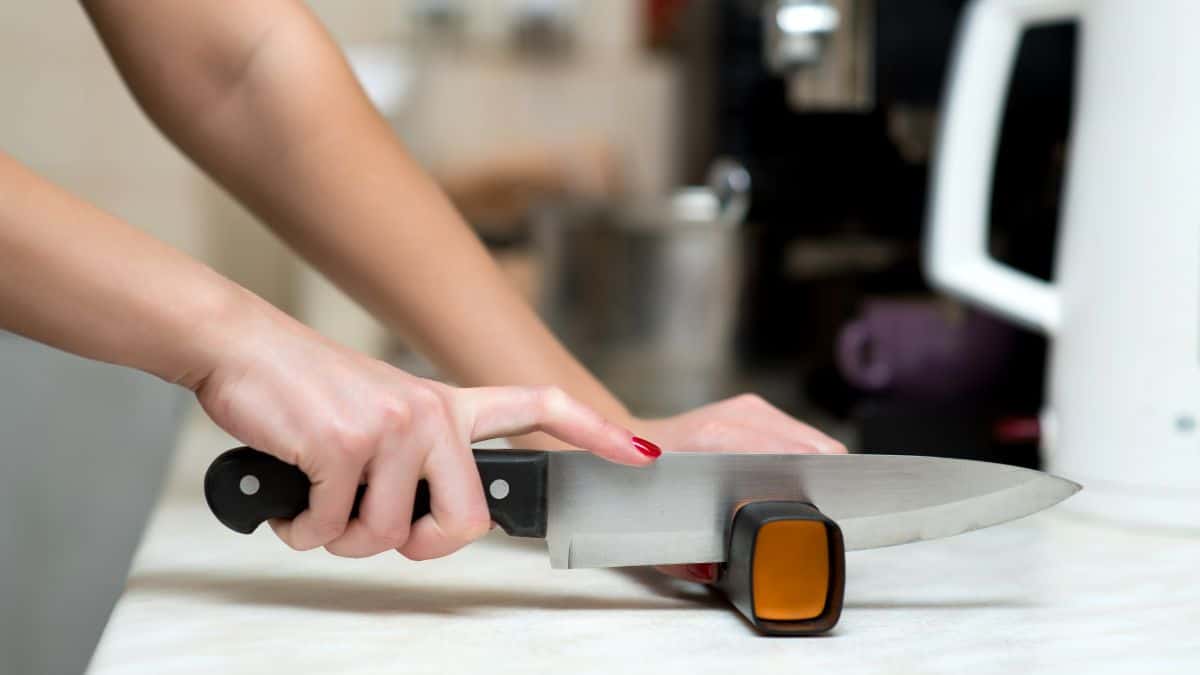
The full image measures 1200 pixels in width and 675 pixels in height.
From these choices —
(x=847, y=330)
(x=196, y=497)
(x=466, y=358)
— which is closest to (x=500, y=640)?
(x=466, y=358)

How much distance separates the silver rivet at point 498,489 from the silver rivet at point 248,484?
9cm

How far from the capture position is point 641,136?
1747 millimetres

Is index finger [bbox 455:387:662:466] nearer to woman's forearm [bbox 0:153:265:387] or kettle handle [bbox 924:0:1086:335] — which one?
woman's forearm [bbox 0:153:265:387]

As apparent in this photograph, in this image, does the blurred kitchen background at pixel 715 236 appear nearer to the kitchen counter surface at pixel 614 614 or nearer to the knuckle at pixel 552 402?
the kitchen counter surface at pixel 614 614

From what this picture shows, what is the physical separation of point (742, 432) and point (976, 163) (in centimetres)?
26

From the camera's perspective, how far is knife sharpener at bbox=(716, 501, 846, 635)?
0.45m

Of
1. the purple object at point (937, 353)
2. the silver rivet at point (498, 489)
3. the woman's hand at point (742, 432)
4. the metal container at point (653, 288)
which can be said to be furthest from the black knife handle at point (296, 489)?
the metal container at point (653, 288)

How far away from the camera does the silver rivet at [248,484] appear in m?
0.46

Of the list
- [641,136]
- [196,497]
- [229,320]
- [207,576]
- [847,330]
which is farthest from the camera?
[641,136]

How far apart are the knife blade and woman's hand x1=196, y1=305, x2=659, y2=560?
0.05 ft

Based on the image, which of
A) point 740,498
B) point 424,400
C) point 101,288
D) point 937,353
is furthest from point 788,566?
point 937,353

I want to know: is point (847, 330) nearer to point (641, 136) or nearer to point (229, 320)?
point (229, 320)

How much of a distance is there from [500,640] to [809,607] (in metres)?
0.11

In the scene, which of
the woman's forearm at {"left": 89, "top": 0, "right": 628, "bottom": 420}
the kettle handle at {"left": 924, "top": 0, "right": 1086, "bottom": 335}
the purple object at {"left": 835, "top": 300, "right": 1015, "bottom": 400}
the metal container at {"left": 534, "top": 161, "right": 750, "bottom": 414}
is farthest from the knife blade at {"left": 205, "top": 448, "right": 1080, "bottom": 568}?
the metal container at {"left": 534, "top": 161, "right": 750, "bottom": 414}
